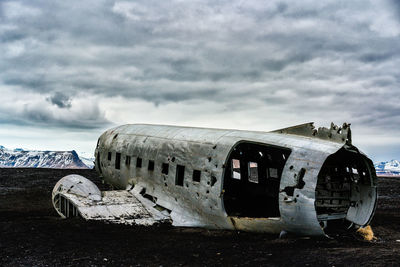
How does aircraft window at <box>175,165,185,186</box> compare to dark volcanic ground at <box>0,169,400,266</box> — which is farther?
aircraft window at <box>175,165,185,186</box>

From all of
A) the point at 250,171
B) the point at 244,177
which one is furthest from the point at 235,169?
the point at 250,171

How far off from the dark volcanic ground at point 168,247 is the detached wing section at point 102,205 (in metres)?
0.58

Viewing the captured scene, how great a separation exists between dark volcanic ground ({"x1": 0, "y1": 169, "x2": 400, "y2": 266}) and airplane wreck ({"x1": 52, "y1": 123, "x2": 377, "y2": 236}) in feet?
1.99

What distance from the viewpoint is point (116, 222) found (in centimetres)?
1465

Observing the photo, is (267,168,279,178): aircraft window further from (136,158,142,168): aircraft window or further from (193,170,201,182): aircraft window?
(136,158,142,168): aircraft window

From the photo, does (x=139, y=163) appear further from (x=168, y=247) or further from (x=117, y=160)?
(x=168, y=247)

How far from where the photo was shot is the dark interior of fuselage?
16.1 m

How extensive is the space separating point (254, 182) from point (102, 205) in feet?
23.4

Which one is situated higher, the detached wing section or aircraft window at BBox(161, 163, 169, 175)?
aircraft window at BBox(161, 163, 169, 175)

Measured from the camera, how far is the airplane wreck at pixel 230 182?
37.1ft

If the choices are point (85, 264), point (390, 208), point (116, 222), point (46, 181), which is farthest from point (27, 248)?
point (46, 181)

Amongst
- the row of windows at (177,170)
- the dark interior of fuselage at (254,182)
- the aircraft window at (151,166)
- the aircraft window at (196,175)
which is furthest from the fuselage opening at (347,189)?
the aircraft window at (151,166)

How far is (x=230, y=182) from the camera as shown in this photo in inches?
727

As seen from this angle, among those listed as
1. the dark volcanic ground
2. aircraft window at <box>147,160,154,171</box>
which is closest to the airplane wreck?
aircraft window at <box>147,160,154,171</box>
